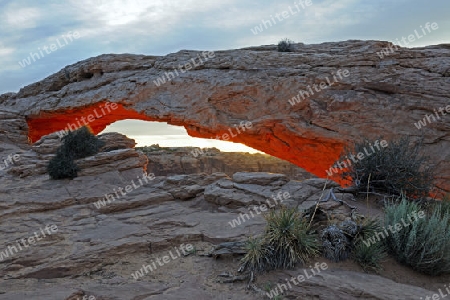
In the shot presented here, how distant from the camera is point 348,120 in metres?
14.4

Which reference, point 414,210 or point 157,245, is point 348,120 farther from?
point 157,245

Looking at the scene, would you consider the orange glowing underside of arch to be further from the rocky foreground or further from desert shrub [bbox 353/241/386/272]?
desert shrub [bbox 353/241/386/272]

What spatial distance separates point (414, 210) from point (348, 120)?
27.5 ft

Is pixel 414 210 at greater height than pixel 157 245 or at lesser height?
lesser

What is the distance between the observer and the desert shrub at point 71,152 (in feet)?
39.6

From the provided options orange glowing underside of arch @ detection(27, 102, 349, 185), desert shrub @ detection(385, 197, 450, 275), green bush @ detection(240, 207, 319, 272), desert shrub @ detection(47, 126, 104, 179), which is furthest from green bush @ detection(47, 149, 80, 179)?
desert shrub @ detection(385, 197, 450, 275)

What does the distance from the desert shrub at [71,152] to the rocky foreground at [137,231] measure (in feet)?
1.12

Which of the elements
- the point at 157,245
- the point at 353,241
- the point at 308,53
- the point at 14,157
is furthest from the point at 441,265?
the point at 14,157

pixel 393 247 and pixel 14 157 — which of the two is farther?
pixel 14 157

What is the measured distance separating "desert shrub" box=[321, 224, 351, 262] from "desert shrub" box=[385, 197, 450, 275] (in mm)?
834

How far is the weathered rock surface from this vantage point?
30.1 metres

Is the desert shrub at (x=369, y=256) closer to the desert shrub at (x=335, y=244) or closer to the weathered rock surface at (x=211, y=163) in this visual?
the desert shrub at (x=335, y=244)

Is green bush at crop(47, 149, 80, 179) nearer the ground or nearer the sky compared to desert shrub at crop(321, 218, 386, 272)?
nearer the sky

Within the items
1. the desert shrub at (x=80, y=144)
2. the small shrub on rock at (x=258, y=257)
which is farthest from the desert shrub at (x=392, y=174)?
the desert shrub at (x=80, y=144)
